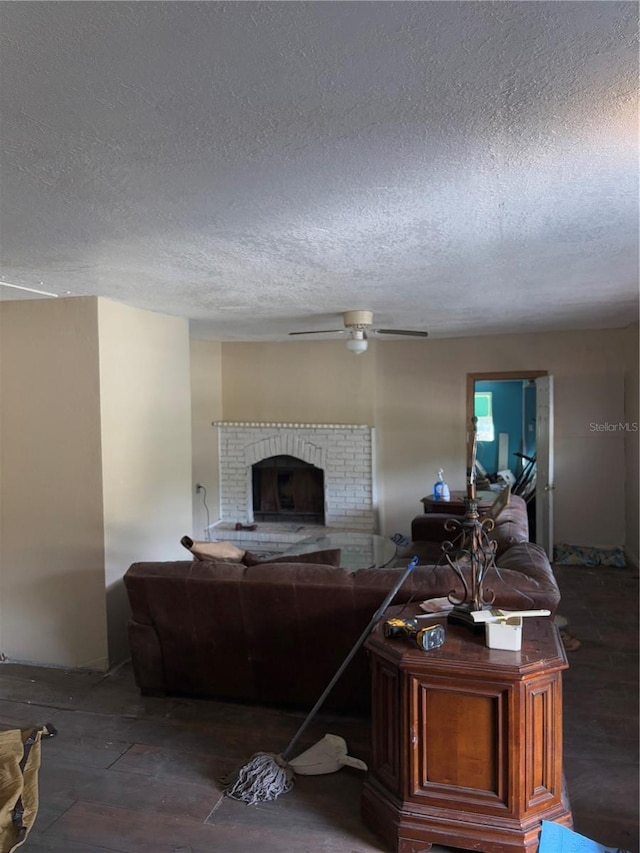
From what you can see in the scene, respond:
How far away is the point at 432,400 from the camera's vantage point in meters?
6.58

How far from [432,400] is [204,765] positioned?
4683mm

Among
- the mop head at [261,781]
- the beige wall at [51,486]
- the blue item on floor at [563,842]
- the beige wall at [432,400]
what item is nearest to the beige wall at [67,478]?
the beige wall at [51,486]

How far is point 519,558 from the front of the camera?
10.1 ft

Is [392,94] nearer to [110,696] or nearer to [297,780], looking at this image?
[297,780]

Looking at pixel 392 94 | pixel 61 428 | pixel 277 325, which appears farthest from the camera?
pixel 277 325

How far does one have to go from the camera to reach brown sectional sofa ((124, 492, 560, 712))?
290 cm

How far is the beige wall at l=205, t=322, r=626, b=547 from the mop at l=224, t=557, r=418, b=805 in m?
3.94

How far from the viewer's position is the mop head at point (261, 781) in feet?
8.00

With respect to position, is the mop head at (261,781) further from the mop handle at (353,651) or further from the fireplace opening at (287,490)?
the fireplace opening at (287,490)

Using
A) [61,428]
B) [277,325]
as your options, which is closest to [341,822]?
[61,428]

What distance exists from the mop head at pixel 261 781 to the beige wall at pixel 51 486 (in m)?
1.60

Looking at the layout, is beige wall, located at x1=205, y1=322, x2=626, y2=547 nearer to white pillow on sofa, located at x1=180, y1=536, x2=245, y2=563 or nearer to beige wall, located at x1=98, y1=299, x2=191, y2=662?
beige wall, located at x1=98, y1=299, x2=191, y2=662

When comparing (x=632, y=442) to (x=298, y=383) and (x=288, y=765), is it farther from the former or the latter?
(x=288, y=765)

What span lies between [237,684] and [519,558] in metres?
1.67
